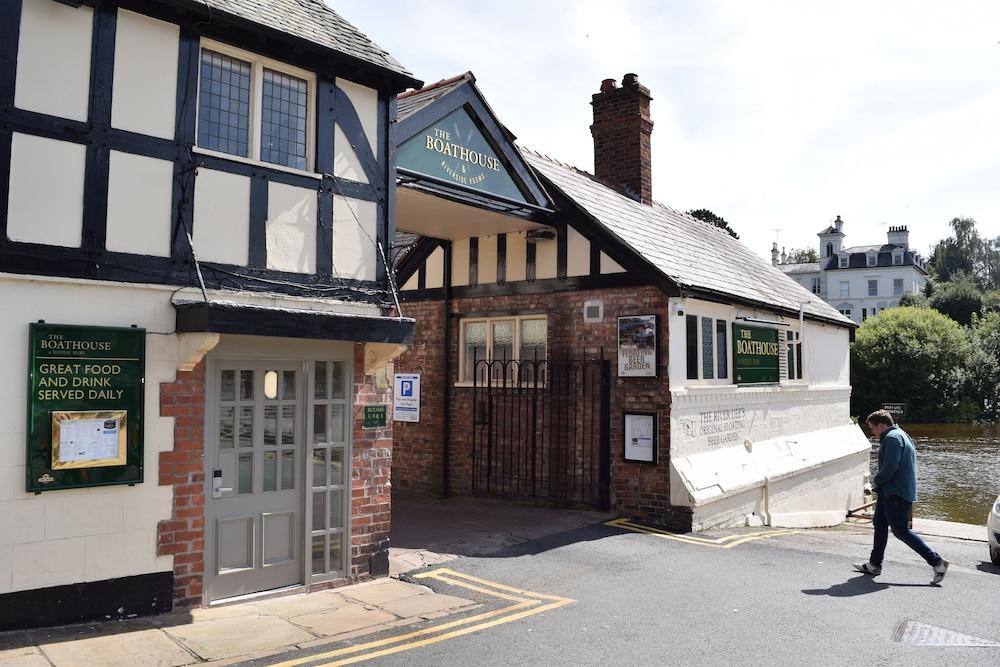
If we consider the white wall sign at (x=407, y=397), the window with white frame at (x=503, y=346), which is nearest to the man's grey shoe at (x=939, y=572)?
the window with white frame at (x=503, y=346)

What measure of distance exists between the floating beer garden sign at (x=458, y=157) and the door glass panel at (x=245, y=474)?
3835 mm

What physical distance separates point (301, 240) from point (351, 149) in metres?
1.19

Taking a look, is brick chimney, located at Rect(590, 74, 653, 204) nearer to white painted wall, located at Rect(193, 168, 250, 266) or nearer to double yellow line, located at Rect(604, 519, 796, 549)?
double yellow line, located at Rect(604, 519, 796, 549)

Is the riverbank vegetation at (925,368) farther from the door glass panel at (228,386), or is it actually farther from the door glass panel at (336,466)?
the door glass panel at (228,386)

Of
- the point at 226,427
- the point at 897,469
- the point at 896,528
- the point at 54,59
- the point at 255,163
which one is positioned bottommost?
the point at 896,528

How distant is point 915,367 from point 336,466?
41296 millimetres

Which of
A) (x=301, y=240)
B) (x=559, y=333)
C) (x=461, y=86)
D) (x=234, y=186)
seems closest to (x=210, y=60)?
(x=234, y=186)

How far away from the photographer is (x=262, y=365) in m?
7.08

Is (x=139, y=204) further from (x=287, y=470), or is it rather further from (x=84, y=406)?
(x=287, y=470)

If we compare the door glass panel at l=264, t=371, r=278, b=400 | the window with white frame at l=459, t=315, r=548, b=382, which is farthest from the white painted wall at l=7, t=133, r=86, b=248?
the window with white frame at l=459, t=315, r=548, b=382

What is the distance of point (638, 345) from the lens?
11289 mm

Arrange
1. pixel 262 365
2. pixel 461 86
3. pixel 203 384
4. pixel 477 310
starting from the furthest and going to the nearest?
pixel 477 310, pixel 461 86, pixel 262 365, pixel 203 384

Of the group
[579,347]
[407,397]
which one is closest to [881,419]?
[579,347]

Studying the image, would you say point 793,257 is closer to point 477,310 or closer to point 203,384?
point 477,310
